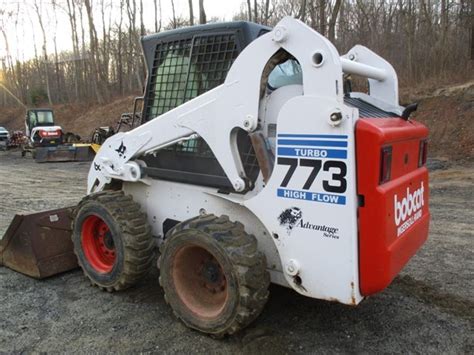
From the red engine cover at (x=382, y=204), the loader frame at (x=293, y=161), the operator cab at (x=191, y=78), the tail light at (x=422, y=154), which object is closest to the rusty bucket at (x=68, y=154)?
the operator cab at (x=191, y=78)

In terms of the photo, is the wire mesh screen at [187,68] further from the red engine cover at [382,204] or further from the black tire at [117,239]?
the red engine cover at [382,204]

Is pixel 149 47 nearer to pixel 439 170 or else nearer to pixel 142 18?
pixel 439 170

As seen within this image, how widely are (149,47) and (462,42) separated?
60.2 feet

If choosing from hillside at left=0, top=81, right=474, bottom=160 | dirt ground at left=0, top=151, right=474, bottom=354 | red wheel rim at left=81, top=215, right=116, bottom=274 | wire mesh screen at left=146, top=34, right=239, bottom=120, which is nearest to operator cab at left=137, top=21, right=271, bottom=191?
wire mesh screen at left=146, top=34, right=239, bottom=120

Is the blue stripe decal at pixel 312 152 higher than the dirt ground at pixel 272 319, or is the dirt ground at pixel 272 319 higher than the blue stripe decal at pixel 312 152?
the blue stripe decal at pixel 312 152

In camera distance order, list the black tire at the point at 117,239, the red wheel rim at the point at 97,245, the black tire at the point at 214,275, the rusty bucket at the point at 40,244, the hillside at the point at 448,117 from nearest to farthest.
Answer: the black tire at the point at 214,275
the black tire at the point at 117,239
the red wheel rim at the point at 97,245
the rusty bucket at the point at 40,244
the hillside at the point at 448,117

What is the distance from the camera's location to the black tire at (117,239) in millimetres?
3939

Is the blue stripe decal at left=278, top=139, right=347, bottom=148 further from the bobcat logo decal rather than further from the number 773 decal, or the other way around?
the bobcat logo decal

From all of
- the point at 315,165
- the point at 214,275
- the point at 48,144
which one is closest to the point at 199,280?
the point at 214,275

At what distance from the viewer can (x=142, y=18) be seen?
35.7 metres

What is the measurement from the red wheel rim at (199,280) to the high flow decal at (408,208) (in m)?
1.31

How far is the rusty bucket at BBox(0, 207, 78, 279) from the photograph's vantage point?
457cm

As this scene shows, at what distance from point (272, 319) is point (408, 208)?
54.0 inches

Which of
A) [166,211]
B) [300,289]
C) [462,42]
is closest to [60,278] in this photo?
[166,211]
